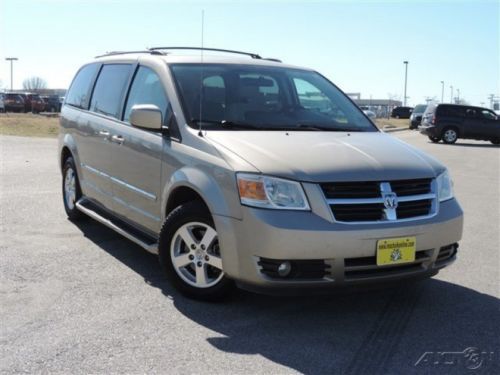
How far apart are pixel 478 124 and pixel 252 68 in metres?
22.9

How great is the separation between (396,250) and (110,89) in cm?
348

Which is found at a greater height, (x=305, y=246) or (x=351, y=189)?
(x=351, y=189)

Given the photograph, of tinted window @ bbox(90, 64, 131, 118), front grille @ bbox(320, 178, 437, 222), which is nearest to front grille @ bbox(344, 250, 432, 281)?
front grille @ bbox(320, 178, 437, 222)

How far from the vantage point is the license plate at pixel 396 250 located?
3.89 meters

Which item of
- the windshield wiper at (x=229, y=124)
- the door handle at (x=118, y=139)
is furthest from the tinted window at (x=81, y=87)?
the windshield wiper at (x=229, y=124)

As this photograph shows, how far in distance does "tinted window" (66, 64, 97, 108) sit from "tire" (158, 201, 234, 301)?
279 centimetres

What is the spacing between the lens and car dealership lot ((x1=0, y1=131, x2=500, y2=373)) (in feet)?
11.3

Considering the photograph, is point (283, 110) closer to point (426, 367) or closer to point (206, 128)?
point (206, 128)

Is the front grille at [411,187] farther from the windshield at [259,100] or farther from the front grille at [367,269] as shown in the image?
the windshield at [259,100]

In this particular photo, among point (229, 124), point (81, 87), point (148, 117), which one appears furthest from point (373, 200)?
point (81, 87)

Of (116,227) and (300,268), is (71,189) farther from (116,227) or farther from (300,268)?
(300,268)

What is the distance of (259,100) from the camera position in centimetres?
512

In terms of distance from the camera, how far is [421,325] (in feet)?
13.4

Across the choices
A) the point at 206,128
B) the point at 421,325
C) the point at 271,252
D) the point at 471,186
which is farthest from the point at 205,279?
the point at 471,186
